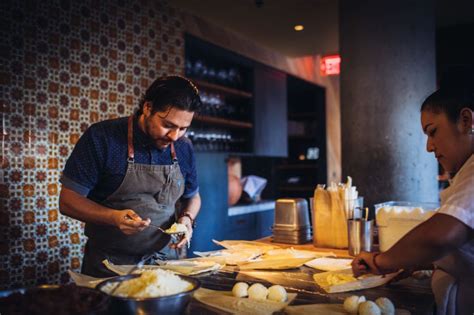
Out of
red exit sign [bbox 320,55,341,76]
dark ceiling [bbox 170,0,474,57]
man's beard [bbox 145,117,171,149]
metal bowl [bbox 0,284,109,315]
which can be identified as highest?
dark ceiling [bbox 170,0,474,57]

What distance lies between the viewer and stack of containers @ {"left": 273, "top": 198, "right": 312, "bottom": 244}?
273 centimetres

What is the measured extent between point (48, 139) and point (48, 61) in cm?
63

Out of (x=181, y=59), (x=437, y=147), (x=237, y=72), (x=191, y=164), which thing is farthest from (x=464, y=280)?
(x=237, y=72)

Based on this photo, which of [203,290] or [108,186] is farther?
[108,186]

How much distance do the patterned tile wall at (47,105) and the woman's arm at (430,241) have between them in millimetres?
2853

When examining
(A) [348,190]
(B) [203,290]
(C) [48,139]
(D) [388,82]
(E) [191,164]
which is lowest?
(B) [203,290]

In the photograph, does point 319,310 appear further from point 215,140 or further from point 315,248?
point 215,140

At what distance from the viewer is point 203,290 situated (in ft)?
5.21

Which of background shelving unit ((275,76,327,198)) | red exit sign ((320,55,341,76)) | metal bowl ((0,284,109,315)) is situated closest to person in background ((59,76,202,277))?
metal bowl ((0,284,109,315))

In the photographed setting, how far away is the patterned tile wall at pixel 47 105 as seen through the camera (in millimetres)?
3234

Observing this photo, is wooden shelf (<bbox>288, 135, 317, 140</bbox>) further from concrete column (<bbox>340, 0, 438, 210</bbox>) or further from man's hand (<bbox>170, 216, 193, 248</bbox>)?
man's hand (<bbox>170, 216, 193, 248</bbox>)

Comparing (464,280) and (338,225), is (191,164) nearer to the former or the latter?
(338,225)

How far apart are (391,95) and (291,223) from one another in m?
1.56

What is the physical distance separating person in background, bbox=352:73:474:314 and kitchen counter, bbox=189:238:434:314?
0.28 feet
